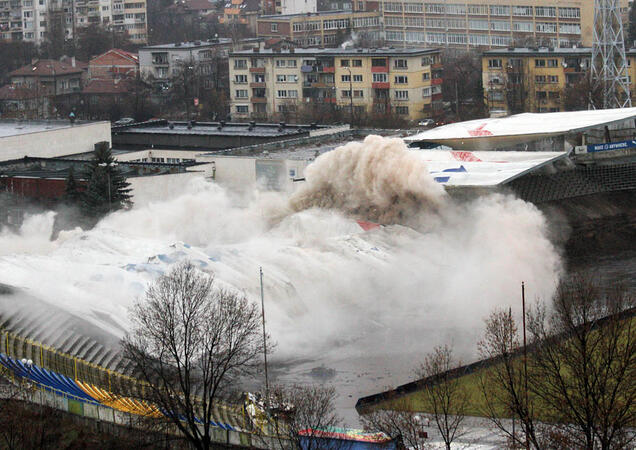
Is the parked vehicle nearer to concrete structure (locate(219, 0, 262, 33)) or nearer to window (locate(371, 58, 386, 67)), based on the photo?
window (locate(371, 58, 386, 67))

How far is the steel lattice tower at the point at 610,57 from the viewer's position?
6412cm

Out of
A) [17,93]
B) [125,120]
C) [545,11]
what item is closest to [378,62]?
[125,120]

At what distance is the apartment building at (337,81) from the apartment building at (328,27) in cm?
2273

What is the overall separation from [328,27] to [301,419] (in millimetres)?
82155

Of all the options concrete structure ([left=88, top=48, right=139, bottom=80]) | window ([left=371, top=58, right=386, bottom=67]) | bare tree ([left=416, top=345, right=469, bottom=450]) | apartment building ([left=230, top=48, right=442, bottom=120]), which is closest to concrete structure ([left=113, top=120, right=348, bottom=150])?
apartment building ([left=230, top=48, right=442, bottom=120])

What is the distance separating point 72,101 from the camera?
87.9m

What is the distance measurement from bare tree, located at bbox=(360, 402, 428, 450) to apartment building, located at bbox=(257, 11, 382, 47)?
78583 mm

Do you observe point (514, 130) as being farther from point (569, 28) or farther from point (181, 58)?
point (181, 58)

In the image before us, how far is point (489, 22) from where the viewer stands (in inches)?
3780

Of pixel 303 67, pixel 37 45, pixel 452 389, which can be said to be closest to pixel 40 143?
pixel 303 67

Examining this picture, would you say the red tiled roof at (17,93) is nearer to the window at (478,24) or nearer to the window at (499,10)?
the window at (478,24)

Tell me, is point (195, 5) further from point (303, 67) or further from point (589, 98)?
point (589, 98)

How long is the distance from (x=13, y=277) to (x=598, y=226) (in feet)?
84.7

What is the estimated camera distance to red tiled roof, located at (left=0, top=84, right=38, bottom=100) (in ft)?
284
